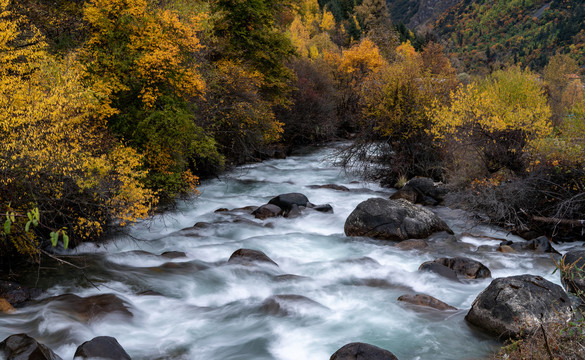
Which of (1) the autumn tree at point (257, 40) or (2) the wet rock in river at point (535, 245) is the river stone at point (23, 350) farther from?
(1) the autumn tree at point (257, 40)

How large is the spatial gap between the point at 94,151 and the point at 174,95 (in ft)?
13.5

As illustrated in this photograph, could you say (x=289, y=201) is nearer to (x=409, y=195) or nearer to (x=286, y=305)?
(x=409, y=195)

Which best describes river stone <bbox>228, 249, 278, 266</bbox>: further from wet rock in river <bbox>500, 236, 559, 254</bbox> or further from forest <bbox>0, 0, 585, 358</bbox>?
wet rock in river <bbox>500, 236, 559, 254</bbox>

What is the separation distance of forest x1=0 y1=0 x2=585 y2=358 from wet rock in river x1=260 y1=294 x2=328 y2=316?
3873 millimetres

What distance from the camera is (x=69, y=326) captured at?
7.56 metres

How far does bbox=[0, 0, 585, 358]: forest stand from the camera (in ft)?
29.7

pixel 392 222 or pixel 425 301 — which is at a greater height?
pixel 392 222

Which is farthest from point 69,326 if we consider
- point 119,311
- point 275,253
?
point 275,253

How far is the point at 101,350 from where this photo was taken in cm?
643

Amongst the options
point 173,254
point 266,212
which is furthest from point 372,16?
point 173,254

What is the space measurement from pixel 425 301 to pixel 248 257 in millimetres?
4683

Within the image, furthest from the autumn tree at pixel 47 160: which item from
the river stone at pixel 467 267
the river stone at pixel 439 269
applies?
the river stone at pixel 467 267

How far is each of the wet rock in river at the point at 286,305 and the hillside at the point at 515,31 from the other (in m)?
103

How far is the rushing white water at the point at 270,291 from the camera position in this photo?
25.1 feet
